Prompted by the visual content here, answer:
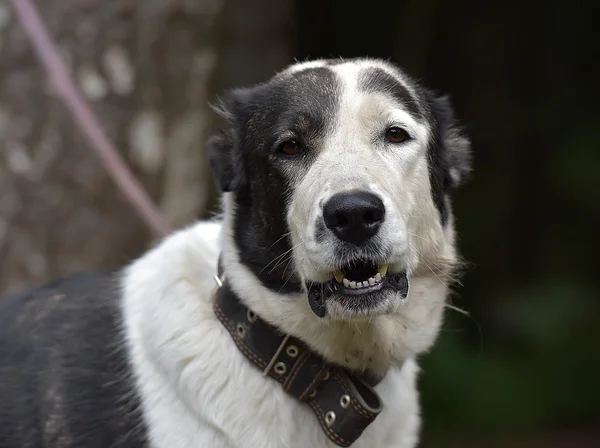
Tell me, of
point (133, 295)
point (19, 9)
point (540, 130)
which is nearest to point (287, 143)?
point (133, 295)

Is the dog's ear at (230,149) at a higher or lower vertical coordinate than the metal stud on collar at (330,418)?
higher

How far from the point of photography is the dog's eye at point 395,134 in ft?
9.51

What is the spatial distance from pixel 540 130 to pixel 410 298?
5.81m

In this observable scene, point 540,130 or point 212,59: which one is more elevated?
point 212,59

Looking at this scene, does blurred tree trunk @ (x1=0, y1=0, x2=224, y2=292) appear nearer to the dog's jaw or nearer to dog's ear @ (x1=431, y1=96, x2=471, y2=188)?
the dog's jaw

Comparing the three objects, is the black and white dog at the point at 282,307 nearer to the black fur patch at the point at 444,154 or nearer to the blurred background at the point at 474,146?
the black fur patch at the point at 444,154

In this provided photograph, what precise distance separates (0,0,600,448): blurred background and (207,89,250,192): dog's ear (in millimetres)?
1709

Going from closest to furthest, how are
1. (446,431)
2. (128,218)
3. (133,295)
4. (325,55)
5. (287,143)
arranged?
(287,143), (133,295), (128,218), (446,431), (325,55)

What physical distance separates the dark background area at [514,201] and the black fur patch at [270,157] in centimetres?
463

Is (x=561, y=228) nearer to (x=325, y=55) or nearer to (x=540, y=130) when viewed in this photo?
(x=540, y=130)

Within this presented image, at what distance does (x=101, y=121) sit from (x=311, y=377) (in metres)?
2.46

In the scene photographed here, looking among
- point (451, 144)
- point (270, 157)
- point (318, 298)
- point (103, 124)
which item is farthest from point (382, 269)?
point (103, 124)

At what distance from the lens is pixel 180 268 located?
3.10 m

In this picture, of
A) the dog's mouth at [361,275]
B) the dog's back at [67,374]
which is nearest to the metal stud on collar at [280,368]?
the dog's mouth at [361,275]
